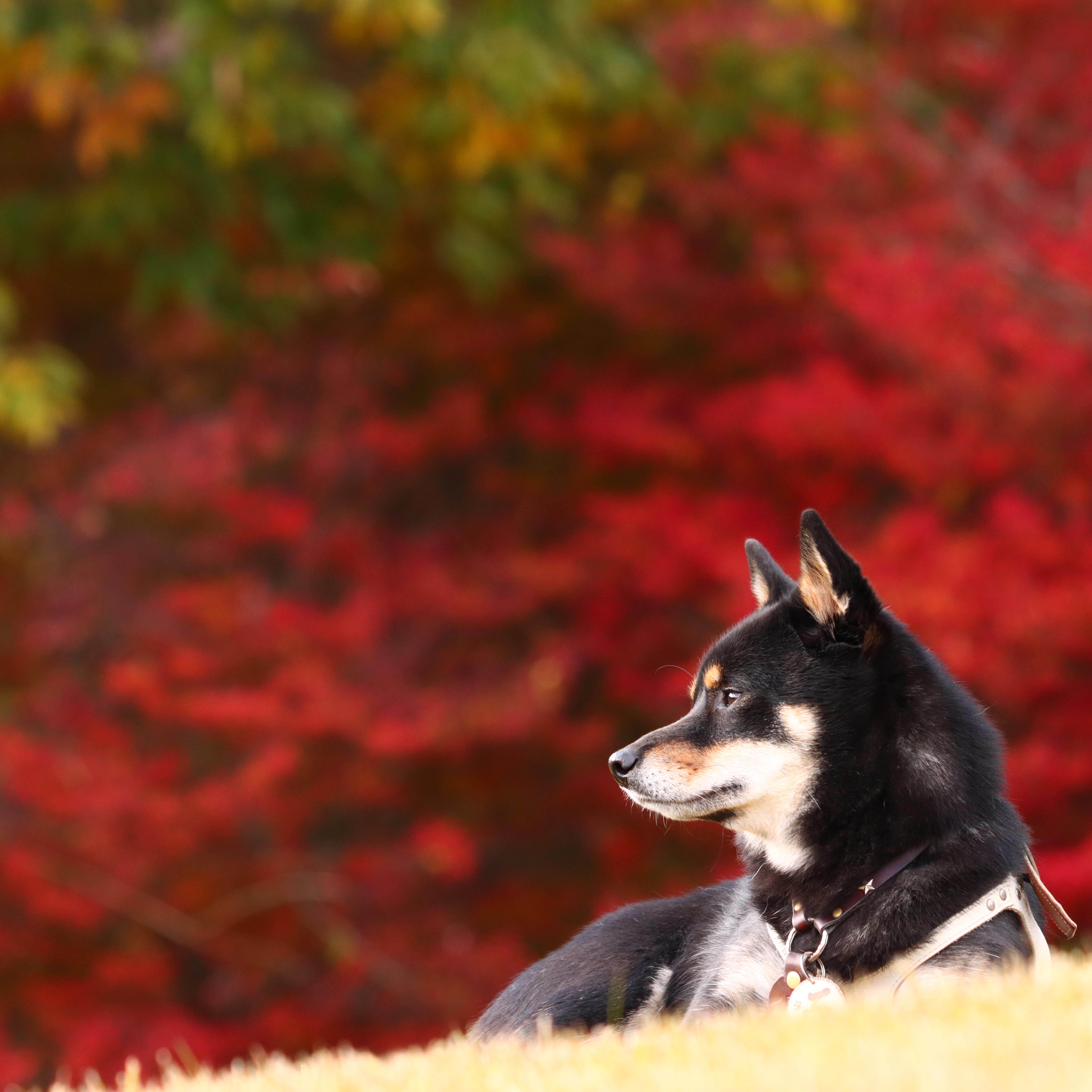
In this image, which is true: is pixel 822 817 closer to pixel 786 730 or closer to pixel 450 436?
pixel 786 730

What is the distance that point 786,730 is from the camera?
11.4ft

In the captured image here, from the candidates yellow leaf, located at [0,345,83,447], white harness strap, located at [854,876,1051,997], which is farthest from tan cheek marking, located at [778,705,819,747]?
yellow leaf, located at [0,345,83,447]

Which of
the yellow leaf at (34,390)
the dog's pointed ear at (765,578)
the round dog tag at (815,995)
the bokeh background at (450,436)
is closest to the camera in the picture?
the round dog tag at (815,995)

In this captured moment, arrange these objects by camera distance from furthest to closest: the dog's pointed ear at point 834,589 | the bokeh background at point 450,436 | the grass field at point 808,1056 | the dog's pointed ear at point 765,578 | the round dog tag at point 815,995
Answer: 1. the bokeh background at point 450,436
2. the dog's pointed ear at point 765,578
3. the dog's pointed ear at point 834,589
4. the round dog tag at point 815,995
5. the grass field at point 808,1056

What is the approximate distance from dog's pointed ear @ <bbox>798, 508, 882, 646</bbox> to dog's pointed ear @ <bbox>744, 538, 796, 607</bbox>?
12.2 inches

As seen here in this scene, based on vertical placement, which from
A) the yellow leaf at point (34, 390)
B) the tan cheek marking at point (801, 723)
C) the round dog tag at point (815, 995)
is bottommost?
the round dog tag at point (815, 995)

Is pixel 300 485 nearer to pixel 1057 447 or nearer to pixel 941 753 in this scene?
pixel 1057 447

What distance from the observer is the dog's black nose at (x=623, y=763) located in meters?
3.46

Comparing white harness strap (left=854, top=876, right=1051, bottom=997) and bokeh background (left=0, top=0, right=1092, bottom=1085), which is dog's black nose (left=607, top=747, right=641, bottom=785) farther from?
bokeh background (left=0, top=0, right=1092, bottom=1085)

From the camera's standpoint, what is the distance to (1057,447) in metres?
7.02

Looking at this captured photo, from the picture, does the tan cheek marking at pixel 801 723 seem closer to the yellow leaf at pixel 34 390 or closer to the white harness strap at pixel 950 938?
the white harness strap at pixel 950 938

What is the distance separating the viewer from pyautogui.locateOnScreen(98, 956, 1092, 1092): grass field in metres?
2.09

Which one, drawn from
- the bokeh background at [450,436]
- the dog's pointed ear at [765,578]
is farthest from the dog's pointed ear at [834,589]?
the bokeh background at [450,436]

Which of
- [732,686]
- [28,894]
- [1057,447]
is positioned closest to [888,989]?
[732,686]
